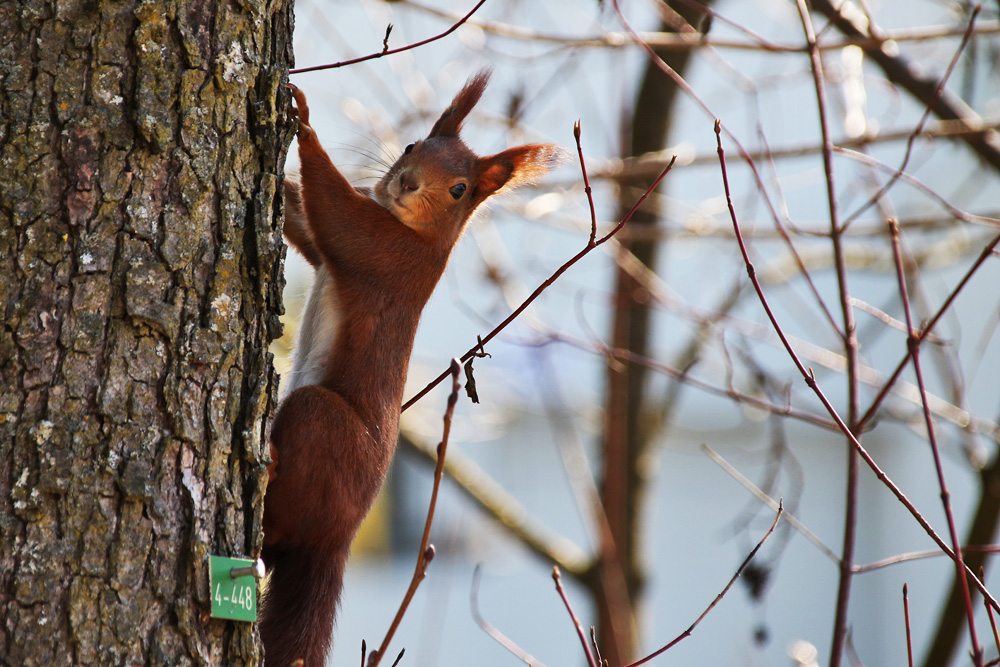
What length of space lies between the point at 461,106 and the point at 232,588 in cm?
174

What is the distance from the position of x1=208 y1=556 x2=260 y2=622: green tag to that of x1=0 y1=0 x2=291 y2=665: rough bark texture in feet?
0.08

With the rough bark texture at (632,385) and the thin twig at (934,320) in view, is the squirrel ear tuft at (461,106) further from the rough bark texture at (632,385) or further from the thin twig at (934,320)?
the rough bark texture at (632,385)

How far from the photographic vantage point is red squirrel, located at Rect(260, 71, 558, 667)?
1.82 metres

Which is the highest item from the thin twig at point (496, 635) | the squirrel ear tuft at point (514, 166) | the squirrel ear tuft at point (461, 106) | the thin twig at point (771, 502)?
the squirrel ear tuft at point (461, 106)

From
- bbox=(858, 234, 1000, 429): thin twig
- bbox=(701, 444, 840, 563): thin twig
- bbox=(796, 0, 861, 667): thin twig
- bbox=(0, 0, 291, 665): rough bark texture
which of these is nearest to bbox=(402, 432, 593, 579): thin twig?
bbox=(701, 444, 840, 563): thin twig

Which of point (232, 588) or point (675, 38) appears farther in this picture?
point (675, 38)

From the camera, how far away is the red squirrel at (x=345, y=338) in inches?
71.8

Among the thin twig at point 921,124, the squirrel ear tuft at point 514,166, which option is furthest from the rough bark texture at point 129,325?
the thin twig at point 921,124

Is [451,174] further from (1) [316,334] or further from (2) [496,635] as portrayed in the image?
(2) [496,635]

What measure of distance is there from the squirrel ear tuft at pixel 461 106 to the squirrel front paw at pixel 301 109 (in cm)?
70

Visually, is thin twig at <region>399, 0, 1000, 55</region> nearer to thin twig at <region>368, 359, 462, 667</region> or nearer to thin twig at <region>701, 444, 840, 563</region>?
thin twig at <region>701, 444, 840, 563</region>

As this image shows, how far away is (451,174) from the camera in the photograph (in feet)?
8.91

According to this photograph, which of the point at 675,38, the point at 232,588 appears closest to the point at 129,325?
the point at 232,588

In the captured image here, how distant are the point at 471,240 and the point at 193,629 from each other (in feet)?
10.5
